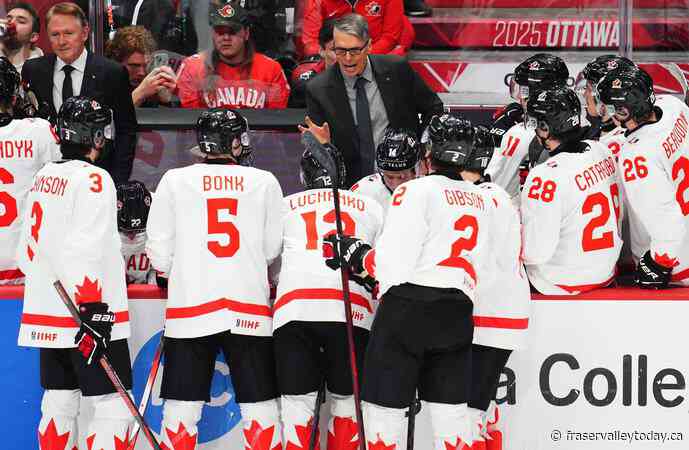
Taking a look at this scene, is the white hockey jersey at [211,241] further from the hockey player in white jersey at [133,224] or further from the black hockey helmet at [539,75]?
the black hockey helmet at [539,75]

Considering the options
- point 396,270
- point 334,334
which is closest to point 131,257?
point 334,334

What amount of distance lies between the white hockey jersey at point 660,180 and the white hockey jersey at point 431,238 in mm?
809

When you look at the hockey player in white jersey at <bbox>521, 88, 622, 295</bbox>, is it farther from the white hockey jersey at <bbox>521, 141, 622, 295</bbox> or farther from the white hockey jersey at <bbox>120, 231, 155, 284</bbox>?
the white hockey jersey at <bbox>120, 231, 155, 284</bbox>

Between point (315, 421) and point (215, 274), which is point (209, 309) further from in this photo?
point (315, 421)

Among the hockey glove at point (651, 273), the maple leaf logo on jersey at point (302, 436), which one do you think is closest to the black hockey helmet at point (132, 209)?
the maple leaf logo on jersey at point (302, 436)

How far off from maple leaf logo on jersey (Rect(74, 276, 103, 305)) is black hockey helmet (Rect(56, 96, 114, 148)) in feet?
1.59

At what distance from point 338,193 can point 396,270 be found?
0.49 m

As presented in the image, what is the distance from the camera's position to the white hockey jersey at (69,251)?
13.0ft

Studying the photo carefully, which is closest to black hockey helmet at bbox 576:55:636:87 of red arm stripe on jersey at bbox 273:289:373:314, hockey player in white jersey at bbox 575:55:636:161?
hockey player in white jersey at bbox 575:55:636:161

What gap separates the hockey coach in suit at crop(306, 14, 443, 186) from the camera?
5.26 meters

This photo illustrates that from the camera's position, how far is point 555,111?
4.26 metres

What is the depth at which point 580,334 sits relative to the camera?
4391mm

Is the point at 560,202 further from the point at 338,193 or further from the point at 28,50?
the point at 28,50

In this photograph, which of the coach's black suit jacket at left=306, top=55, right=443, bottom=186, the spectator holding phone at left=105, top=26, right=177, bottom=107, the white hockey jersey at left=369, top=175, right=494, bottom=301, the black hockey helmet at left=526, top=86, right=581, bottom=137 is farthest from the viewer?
the spectator holding phone at left=105, top=26, right=177, bottom=107
